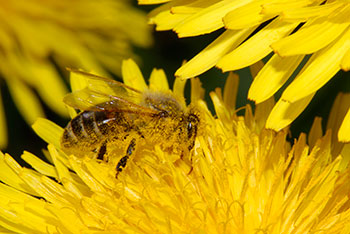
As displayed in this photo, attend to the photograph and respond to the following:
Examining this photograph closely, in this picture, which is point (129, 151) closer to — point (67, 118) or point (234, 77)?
point (234, 77)

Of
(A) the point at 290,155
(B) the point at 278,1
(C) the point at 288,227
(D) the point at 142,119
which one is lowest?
(C) the point at 288,227

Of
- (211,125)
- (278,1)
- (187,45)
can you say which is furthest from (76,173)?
(187,45)

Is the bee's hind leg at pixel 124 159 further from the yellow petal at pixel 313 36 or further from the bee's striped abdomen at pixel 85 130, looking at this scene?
the yellow petal at pixel 313 36

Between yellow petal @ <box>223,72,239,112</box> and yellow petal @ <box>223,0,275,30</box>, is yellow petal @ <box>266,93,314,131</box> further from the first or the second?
yellow petal @ <box>223,72,239,112</box>

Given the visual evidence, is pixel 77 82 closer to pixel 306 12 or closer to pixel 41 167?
pixel 41 167

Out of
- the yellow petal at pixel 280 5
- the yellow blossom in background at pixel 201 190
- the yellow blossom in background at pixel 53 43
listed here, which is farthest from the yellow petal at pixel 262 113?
the yellow blossom in background at pixel 53 43

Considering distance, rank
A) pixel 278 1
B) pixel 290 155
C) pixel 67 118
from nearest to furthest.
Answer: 1. pixel 278 1
2. pixel 290 155
3. pixel 67 118

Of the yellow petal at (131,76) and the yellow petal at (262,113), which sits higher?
the yellow petal at (131,76)
